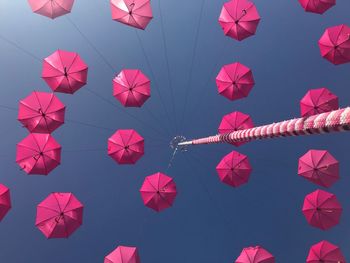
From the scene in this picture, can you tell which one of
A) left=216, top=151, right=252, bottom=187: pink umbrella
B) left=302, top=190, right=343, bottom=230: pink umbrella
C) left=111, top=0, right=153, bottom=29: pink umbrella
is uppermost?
left=111, top=0, right=153, bottom=29: pink umbrella

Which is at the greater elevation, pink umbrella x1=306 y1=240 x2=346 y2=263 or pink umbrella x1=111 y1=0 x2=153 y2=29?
pink umbrella x1=111 y1=0 x2=153 y2=29

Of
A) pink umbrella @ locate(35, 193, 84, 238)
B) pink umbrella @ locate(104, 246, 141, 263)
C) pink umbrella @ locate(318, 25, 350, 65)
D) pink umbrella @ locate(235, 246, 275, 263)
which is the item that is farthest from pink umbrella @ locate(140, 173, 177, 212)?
pink umbrella @ locate(318, 25, 350, 65)

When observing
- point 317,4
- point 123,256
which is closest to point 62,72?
point 123,256

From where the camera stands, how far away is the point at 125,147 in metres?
21.6

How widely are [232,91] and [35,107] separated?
12.3 m

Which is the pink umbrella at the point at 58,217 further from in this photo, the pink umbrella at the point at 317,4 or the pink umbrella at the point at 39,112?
the pink umbrella at the point at 317,4

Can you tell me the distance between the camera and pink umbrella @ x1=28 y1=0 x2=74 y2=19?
58.8 ft

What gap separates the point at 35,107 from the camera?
19172 mm

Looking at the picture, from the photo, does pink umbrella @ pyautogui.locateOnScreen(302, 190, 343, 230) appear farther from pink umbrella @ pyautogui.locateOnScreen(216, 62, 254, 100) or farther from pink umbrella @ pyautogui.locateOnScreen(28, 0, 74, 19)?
pink umbrella @ pyautogui.locateOnScreen(28, 0, 74, 19)

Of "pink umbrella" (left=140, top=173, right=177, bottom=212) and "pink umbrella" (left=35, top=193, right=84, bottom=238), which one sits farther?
"pink umbrella" (left=140, top=173, right=177, bottom=212)

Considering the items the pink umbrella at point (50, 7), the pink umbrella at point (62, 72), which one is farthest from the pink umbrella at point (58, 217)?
the pink umbrella at point (50, 7)

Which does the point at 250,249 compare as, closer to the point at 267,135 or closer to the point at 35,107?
the point at 267,135

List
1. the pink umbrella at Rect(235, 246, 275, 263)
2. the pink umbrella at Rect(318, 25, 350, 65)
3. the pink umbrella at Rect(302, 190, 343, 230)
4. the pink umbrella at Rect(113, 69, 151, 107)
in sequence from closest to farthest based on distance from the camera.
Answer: the pink umbrella at Rect(318, 25, 350, 65) → the pink umbrella at Rect(302, 190, 343, 230) → the pink umbrella at Rect(113, 69, 151, 107) → the pink umbrella at Rect(235, 246, 275, 263)

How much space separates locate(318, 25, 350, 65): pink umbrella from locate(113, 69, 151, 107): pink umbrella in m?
11.8
